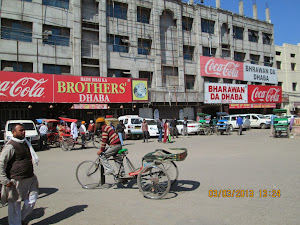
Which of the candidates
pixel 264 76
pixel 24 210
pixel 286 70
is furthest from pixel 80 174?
pixel 286 70

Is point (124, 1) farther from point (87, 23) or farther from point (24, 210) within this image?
point (24, 210)

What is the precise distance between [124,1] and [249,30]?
2110 cm

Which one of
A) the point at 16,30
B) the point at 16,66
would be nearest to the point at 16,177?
the point at 16,66

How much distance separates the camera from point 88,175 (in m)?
6.23

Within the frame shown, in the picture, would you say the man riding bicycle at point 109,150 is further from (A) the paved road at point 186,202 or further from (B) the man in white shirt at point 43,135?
(B) the man in white shirt at point 43,135

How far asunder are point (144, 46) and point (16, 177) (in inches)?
1018

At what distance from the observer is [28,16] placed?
71.4 ft

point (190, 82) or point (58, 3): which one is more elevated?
point (58, 3)

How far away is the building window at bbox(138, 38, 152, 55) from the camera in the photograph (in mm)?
27598

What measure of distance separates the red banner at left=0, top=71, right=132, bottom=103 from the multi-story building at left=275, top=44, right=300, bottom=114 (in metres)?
28.9

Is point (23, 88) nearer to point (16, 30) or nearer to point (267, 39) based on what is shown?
point (16, 30)

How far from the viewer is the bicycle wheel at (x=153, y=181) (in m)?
5.22

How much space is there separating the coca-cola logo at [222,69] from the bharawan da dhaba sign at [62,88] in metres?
12.2

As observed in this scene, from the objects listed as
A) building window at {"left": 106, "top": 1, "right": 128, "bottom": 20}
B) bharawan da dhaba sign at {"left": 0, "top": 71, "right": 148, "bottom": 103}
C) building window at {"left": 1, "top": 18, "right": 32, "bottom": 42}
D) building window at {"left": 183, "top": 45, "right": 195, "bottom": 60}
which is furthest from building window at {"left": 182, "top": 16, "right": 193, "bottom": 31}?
building window at {"left": 1, "top": 18, "right": 32, "bottom": 42}
